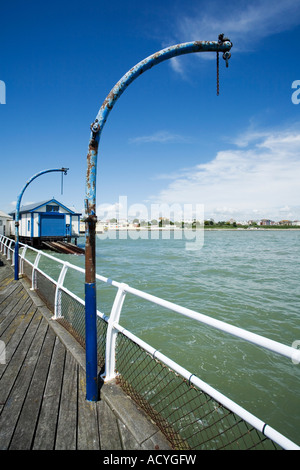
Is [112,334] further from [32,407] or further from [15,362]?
[15,362]

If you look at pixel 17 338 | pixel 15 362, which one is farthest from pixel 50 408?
pixel 17 338

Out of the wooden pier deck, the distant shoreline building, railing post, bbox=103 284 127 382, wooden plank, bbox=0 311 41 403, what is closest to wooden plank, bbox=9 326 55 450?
the wooden pier deck

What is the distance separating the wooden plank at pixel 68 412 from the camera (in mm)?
1926

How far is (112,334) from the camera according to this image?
258cm

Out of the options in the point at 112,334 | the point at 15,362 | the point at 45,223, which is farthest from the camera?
the point at 45,223

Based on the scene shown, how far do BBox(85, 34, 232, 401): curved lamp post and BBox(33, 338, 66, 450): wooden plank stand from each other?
1.09 ft

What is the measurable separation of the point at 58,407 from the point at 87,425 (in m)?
0.38

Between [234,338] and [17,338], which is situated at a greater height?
[17,338]

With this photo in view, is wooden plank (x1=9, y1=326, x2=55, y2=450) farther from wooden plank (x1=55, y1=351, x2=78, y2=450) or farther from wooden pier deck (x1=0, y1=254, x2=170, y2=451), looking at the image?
wooden plank (x1=55, y1=351, x2=78, y2=450)

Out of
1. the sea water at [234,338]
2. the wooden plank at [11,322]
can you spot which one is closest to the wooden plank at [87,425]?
the wooden plank at [11,322]

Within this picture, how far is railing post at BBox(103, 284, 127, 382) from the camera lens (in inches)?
101
